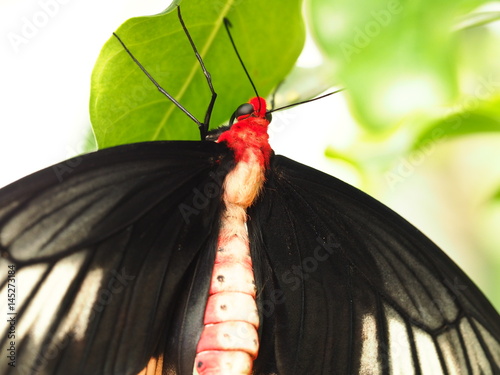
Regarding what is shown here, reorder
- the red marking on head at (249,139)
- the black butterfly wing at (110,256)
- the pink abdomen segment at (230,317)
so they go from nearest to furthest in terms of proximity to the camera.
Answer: the black butterfly wing at (110,256) → the pink abdomen segment at (230,317) → the red marking on head at (249,139)

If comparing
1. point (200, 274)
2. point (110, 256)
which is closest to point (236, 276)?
point (200, 274)

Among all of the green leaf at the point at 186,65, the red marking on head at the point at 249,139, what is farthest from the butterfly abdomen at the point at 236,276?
the green leaf at the point at 186,65

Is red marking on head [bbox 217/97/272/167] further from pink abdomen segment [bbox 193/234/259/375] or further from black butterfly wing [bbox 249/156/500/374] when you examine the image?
pink abdomen segment [bbox 193/234/259/375]

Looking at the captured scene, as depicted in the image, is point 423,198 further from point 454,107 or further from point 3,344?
point 3,344

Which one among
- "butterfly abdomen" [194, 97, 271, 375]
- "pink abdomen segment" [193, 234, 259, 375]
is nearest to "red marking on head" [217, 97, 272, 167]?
"butterfly abdomen" [194, 97, 271, 375]

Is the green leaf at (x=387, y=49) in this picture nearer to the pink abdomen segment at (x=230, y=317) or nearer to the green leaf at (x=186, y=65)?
the green leaf at (x=186, y=65)

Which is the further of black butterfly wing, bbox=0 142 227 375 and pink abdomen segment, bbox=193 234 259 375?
pink abdomen segment, bbox=193 234 259 375

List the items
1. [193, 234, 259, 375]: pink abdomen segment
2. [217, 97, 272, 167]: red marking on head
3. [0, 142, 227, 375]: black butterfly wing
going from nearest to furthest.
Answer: [0, 142, 227, 375]: black butterfly wing
[193, 234, 259, 375]: pink abdomen segment
[217, 97, 272, 167]: red marking on head

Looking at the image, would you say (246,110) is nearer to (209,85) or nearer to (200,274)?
(209,85)
